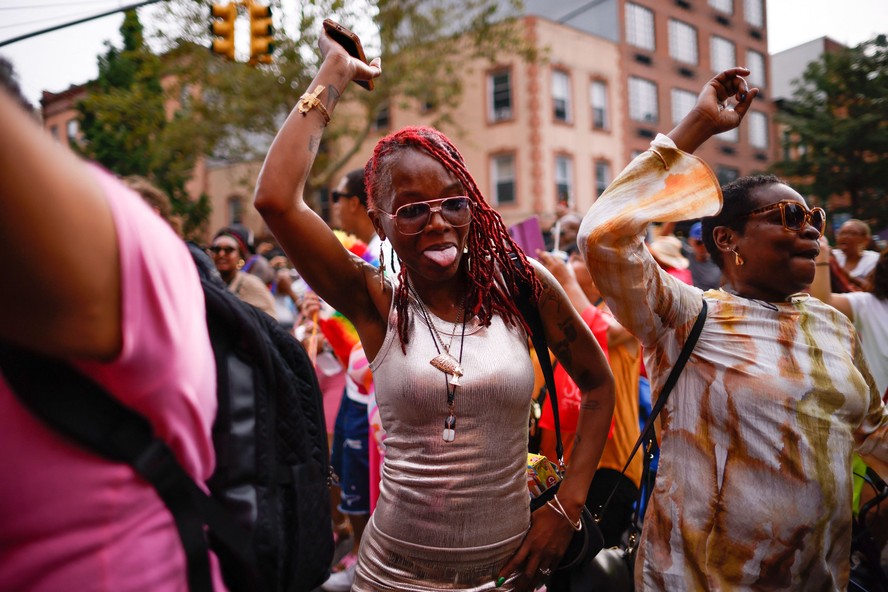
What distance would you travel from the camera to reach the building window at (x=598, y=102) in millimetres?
25078

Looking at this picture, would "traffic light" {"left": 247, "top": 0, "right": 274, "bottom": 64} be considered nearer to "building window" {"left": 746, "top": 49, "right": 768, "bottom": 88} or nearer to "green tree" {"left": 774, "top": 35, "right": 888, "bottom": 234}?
"green tree" {"left": 774, "top": 35, "right": 888, "bottom": 234}

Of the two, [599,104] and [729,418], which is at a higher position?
[599,104]

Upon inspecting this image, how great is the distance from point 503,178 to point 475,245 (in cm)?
2226

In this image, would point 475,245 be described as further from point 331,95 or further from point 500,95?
point 500,95

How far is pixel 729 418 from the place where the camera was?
7.11 ft

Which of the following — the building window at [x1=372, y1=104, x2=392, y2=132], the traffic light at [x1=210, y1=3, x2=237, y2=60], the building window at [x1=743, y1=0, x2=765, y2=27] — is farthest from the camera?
the building window at [x1=743, y1=0, x2=765, y2=27]

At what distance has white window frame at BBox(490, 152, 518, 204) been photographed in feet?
78.1

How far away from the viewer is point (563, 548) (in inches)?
79.0

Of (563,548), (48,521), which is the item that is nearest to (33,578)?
(48,521)

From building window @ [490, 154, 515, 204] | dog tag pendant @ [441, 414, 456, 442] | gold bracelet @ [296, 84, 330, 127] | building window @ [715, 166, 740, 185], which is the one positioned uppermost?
building window @ [715, 166, 740, 185]

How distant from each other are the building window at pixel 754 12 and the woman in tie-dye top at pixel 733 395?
34371mm

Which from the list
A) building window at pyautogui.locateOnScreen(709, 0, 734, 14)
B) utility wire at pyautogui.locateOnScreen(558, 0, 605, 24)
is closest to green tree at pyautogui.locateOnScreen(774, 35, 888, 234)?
utility wire at pyautogui.locateOnScreen(558, 0, 605, 24)

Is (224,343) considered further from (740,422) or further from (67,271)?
(740,422)

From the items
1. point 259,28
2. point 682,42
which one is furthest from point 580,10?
point 259,28
